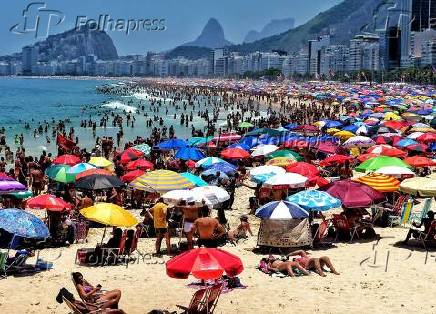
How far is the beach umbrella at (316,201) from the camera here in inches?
383

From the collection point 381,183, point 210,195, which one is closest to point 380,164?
point 381,183

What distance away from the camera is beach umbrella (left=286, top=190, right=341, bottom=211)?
9734 mm

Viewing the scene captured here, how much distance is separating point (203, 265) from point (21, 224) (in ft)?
10.6

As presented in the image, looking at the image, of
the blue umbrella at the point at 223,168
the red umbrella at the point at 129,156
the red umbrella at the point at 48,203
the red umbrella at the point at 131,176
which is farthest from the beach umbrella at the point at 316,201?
the red umbrella at the point at 129,156

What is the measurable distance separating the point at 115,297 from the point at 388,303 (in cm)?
343

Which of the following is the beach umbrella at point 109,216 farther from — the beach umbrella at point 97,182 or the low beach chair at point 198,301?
the low beach chair at point 198,301

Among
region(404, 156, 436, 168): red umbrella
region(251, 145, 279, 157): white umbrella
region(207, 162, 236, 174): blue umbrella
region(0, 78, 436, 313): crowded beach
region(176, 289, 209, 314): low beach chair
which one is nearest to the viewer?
region(176, 289, 209, 314): low beach chair

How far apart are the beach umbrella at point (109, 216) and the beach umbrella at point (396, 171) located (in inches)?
250

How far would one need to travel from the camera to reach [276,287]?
7770 mm

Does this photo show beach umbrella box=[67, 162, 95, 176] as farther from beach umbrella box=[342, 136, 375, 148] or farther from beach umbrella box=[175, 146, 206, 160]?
beach umbrella box=[342, 136, 375, 148]

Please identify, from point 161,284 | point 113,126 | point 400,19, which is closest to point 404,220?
point 161,284

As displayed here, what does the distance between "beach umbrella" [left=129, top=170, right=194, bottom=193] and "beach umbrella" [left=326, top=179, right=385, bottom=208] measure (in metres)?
2.89

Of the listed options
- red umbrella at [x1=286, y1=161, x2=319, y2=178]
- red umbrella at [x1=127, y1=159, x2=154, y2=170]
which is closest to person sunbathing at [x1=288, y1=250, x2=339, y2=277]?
red umbrella at [x1=286, y1=161, x2=319, y2=178]

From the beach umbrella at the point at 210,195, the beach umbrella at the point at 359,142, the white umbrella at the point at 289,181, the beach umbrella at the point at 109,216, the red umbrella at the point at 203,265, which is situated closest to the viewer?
the red umbrella at the point at 203,265
